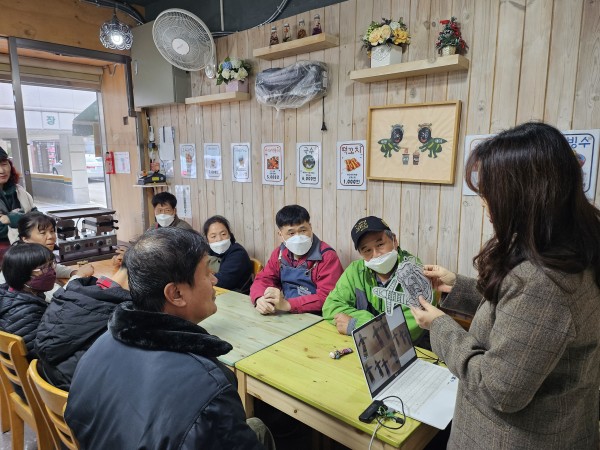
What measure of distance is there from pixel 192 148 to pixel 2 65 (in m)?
1.74

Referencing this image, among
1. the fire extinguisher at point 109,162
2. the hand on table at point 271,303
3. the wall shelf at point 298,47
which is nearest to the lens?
the hand on table at point 271,303

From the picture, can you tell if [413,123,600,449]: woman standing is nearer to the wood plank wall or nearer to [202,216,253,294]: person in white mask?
A: the wood plank wall

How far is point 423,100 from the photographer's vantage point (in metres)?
2.37

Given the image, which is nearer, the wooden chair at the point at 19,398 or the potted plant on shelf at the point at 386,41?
the wooden chair at the point at 19,398

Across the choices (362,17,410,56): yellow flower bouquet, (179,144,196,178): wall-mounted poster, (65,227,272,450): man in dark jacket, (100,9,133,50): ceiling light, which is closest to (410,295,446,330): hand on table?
(65,227,272,450): man in dark jacket

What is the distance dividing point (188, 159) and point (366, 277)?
2534 mm

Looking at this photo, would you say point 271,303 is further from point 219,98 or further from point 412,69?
point 219,98

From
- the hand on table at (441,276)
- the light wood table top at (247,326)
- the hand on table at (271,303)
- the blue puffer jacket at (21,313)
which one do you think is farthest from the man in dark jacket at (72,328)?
the hand on table at (441,276)

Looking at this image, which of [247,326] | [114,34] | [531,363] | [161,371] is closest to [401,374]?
[531,363]

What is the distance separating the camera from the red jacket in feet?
7.27

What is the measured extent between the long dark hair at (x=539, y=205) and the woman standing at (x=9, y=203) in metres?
3.11

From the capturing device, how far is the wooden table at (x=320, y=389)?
1.20 m

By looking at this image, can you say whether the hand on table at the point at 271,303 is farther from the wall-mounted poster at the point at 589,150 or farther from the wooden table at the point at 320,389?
the wall-mounted poster at the point at 589,150

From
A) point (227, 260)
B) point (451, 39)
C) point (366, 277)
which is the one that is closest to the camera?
point (366, 277)
